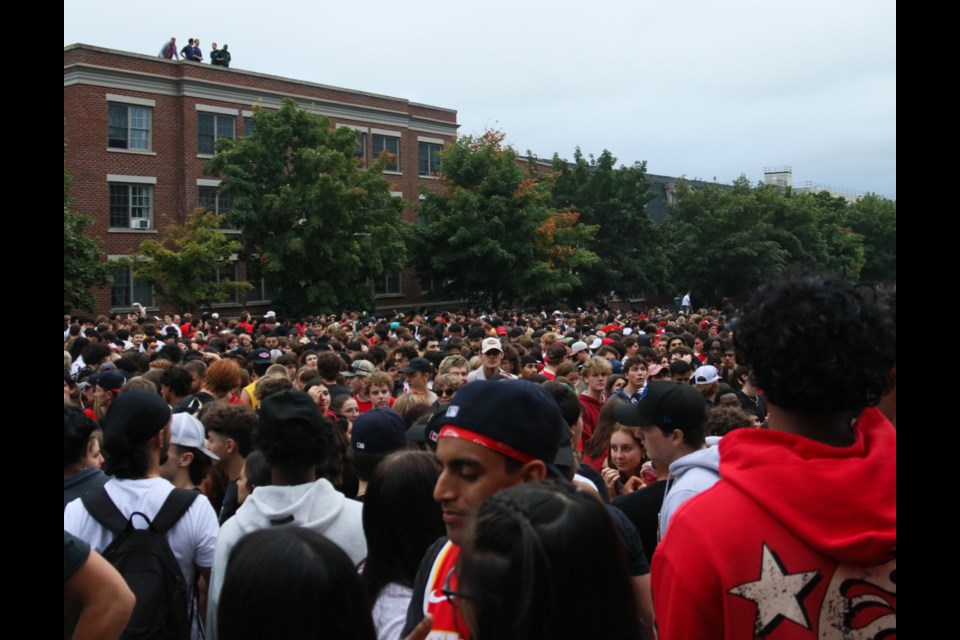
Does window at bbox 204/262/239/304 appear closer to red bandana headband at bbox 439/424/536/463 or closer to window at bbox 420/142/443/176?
window at bbox 420/142/443/176

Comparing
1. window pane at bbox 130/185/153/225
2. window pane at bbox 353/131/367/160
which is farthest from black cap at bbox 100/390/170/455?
window pane at bbox 353/131/367/160

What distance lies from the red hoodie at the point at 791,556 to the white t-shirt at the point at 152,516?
2.42 m

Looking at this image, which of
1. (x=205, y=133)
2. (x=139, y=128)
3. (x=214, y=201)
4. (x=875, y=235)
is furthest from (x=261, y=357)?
(x=875, y=235)

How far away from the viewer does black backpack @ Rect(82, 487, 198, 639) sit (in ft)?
11.2

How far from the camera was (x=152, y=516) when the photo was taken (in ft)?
12.3

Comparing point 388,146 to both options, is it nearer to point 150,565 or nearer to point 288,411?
point 288,411

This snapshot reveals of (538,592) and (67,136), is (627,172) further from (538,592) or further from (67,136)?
(538,592)

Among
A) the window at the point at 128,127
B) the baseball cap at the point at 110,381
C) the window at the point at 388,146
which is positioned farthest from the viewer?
the window at the point at 388,146

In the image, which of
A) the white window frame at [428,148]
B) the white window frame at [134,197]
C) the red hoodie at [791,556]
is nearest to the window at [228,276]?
the white window frame at [134,197]

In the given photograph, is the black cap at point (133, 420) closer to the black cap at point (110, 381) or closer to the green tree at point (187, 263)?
the black cap at point (110, 381)

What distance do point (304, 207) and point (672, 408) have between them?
1155 inches

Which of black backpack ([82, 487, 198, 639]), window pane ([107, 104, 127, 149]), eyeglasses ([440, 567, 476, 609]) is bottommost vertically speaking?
black backpack ([82, 487, 198, 639])

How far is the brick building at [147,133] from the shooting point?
32406 millimetres

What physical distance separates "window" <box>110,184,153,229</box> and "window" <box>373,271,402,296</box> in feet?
35.5
